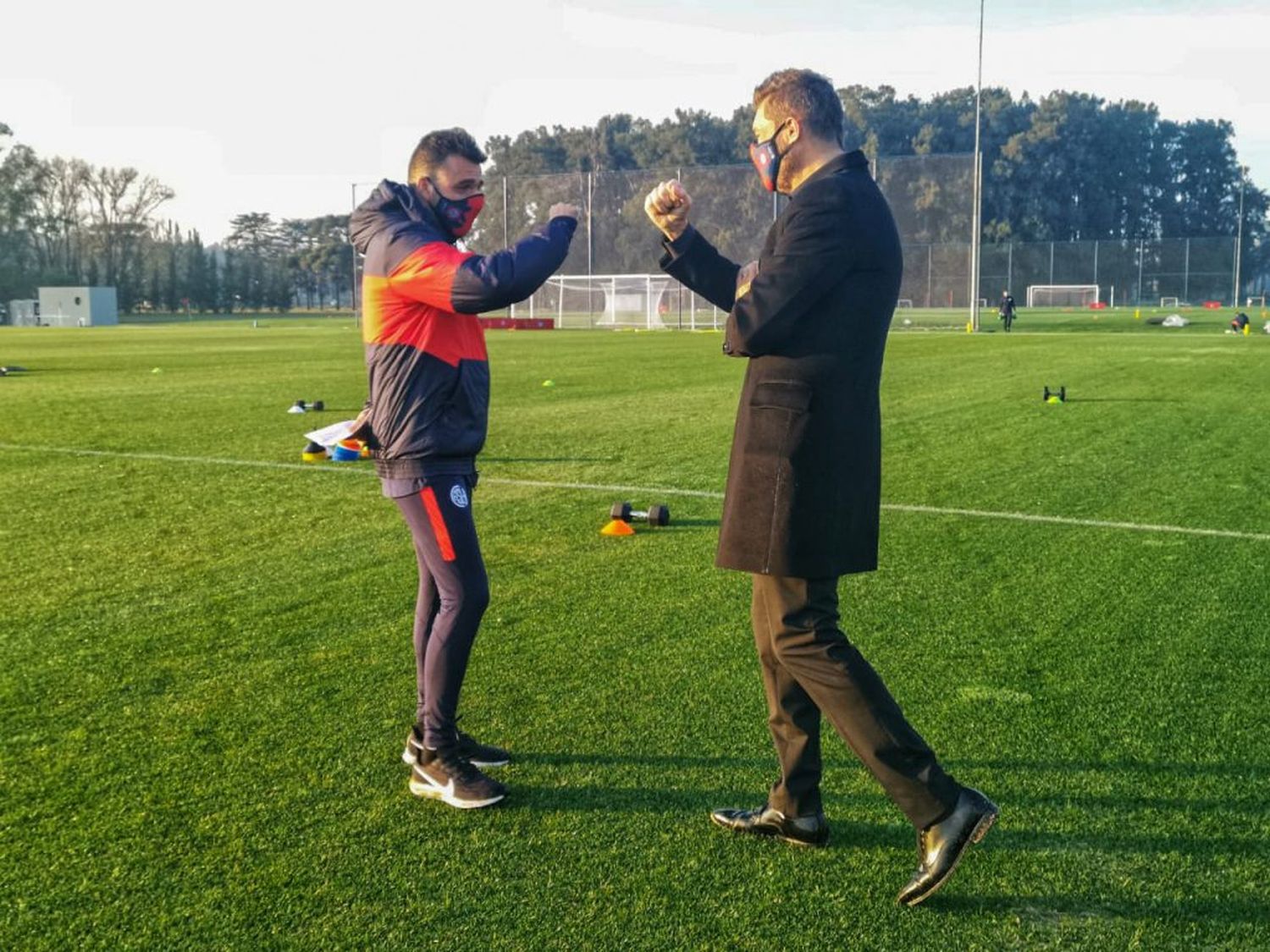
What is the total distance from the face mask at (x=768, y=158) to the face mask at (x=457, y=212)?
971 mm

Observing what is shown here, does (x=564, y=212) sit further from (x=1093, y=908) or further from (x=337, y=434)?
(x=1093, y=908)

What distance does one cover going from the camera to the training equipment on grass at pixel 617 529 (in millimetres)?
8188

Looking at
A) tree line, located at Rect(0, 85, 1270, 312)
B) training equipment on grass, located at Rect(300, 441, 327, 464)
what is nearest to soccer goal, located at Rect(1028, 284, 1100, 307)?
tree line, located at Rect(0, 85, 1270, 312)

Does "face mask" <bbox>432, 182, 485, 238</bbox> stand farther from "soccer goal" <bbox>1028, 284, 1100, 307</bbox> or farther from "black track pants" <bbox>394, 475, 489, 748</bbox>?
"soccer goal" <bbox>1028, 284, 1100, 307</bbox>

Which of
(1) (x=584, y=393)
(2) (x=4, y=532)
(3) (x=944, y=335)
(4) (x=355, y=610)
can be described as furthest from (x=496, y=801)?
(3) (x=944, y=335)

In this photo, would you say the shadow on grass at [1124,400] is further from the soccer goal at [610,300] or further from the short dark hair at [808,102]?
the soccer goal at [610,300]

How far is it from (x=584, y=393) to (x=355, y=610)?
13.2 m

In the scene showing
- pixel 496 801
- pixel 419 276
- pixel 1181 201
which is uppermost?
pixel 1181 201

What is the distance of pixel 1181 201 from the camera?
101 metres

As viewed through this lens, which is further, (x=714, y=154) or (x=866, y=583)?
(x=714, y=154)

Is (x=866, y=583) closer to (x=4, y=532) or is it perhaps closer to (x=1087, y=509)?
(x=1087, y=509)

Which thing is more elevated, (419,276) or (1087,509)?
(419,276)

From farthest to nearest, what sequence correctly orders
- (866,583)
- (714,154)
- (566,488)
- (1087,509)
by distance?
1. (714,154)
2. (566,488)
3. (1087,509)
4. (866,583)

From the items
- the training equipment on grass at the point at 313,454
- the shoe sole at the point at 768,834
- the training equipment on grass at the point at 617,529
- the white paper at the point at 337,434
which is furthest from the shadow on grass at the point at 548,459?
the shoe sole at the point at 768,834
